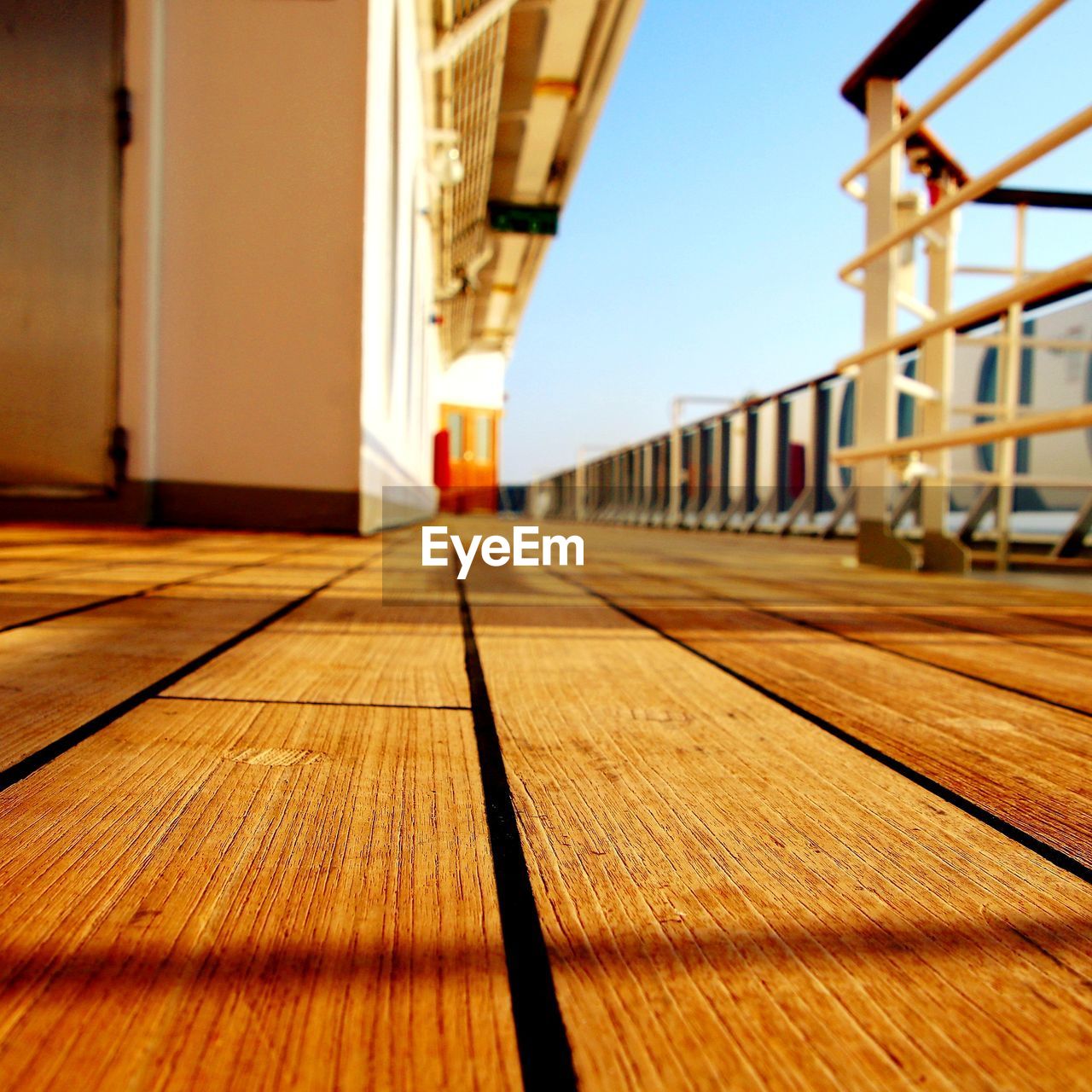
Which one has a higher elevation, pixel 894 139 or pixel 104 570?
pixel 894 139

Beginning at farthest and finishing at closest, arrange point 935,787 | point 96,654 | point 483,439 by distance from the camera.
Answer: point 483,439 < point 96,654 < point 935,787

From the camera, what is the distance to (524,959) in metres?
0.25

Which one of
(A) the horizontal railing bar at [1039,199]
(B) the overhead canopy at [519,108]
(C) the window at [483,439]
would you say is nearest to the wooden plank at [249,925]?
(A) the horizontal railing bar at [1039,199]

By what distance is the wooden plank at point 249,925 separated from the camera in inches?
7.9

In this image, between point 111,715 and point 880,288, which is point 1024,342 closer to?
point 880,288

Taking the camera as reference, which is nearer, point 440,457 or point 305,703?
point 305,703

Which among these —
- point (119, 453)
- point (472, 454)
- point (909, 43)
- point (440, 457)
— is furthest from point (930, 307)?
point (472, 454)

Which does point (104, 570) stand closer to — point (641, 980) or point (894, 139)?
point (641, 980)

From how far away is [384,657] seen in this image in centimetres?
77

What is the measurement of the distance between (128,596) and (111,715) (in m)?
0.67

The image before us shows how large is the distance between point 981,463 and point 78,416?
5.03m

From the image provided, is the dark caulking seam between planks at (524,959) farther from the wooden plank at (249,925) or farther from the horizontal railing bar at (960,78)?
the horizontal railing bar at (960,78)

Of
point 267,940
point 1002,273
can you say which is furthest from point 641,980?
point 1002,273

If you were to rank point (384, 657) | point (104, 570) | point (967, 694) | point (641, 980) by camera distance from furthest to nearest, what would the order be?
point (104, 570), point (384, 657), point (967, 694), point (641, 980)
